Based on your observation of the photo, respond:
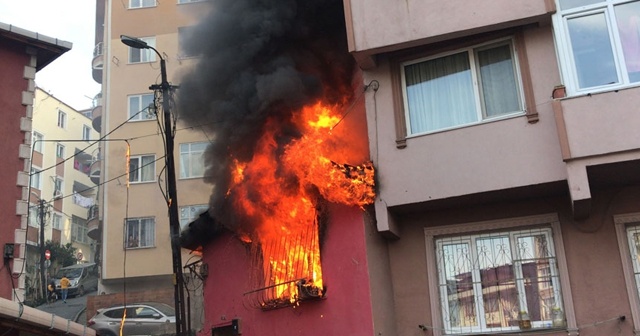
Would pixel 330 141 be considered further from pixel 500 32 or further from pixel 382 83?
pixel 500 32

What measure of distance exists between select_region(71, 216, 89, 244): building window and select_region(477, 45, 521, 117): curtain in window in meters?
47.6

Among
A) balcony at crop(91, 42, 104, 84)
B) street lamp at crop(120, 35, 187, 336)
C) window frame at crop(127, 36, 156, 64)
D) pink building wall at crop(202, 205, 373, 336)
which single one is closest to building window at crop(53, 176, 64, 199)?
balcony at crop(91, 42, 104, 84)

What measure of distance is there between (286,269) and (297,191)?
153 cm

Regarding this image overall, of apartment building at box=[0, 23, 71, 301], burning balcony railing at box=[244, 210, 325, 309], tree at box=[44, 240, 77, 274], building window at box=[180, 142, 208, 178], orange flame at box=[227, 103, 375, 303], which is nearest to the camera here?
orange flame at box=[227, 103, 375, 303]

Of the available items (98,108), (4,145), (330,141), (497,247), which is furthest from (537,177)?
(98,108)

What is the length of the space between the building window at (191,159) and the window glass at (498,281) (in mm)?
19865

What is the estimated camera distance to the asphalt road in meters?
26.7

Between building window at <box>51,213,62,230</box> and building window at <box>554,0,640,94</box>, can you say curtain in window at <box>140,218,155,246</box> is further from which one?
building window at <box>51,213,62,230</box>

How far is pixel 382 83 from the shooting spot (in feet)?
36.8

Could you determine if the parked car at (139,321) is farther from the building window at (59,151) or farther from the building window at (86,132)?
the building window at (86,132)

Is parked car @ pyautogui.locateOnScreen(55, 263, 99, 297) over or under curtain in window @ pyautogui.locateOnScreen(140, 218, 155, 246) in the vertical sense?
under

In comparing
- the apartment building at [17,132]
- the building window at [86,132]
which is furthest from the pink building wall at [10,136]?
the building window at [86,132]

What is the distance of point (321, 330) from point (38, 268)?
3443 centimetres

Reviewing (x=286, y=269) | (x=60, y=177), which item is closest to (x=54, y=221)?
(x=60, y=177)
